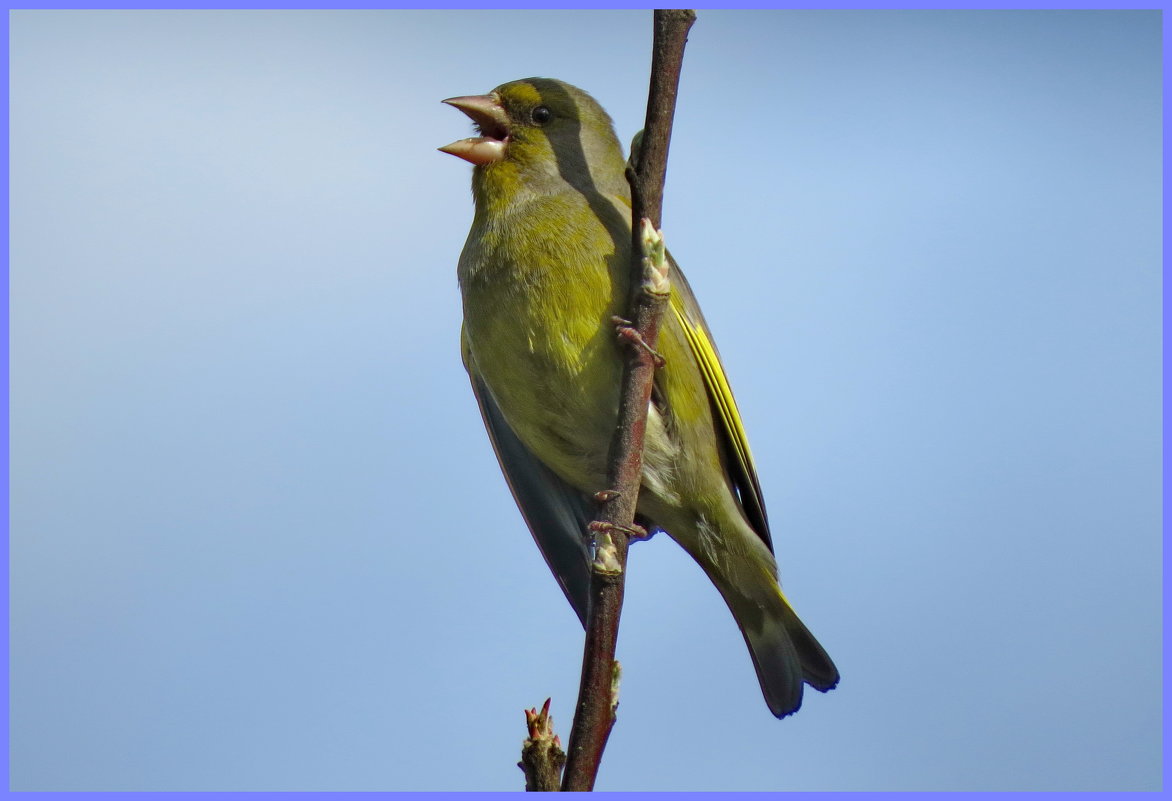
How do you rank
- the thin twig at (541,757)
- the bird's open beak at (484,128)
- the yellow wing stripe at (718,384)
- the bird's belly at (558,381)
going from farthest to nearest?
the bird's open beak at (484,128) < the yellow wing stripe at (718,384) < the bird's belly at (558,381) < the thin twig at (541,757)

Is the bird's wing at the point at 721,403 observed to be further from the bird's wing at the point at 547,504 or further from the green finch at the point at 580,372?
the bird's wing at the point at 547,504

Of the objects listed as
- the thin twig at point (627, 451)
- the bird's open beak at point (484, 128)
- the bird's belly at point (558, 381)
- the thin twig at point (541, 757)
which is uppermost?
the bird's open beak at point (484, 128)

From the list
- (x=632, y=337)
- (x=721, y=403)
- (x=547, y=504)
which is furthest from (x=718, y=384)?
(x=632, y=337)

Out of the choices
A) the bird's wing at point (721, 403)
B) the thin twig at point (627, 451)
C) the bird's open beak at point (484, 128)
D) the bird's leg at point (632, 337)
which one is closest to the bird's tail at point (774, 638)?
the bird's wing at point (721, 403)

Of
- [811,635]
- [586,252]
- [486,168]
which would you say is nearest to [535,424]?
[586,252]

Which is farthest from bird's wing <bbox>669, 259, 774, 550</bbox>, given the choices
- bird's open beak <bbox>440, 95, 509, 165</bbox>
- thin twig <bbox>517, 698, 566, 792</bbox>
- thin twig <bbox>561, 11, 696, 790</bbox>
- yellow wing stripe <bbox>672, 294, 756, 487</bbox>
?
thin twig <bbox>517, 698, 566, 792</bbox>

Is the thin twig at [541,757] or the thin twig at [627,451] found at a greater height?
the thin twig at [627,451]

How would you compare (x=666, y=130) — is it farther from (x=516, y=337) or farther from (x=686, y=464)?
(x=686, y=464)

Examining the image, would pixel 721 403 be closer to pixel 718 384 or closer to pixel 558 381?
pixel 718 384
